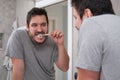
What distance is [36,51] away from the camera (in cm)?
126

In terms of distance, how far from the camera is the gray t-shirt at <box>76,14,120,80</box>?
2.07 feet

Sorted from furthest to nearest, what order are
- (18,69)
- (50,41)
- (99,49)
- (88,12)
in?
(50,41)
(18,69)
(88,12)
(99,49)

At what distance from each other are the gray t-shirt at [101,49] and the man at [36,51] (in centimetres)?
58

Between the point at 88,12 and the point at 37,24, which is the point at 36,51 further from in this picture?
the point at 88,12

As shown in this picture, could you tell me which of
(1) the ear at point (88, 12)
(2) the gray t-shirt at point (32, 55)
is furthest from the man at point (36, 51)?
(1) the ear at point (88, 12)

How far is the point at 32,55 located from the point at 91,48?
65cm

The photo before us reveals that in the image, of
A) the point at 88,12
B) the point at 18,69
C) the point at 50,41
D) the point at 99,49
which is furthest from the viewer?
the point at 50,41

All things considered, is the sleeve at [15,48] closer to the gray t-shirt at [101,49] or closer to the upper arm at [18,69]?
the upper arm at [18,69]

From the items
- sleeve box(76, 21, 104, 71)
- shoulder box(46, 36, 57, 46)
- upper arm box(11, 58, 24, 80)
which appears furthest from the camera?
shoulder box(46, 36, 57, 46)

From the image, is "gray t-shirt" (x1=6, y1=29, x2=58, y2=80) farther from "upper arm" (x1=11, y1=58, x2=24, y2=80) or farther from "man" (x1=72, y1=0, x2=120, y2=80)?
"man" (x1=72, y1=0, x2=120, y2=80)

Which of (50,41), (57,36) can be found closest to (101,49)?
(57,36)

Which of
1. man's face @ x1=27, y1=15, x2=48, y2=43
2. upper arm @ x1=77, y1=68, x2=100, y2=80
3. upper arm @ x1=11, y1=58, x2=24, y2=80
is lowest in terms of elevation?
upper arm @ x1=11, y1=58, x2=24, y2=80

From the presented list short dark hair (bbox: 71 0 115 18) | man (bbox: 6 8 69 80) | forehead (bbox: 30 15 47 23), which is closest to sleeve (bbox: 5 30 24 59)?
man (bbox: 6 8 69 80)

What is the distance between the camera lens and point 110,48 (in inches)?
24.9
